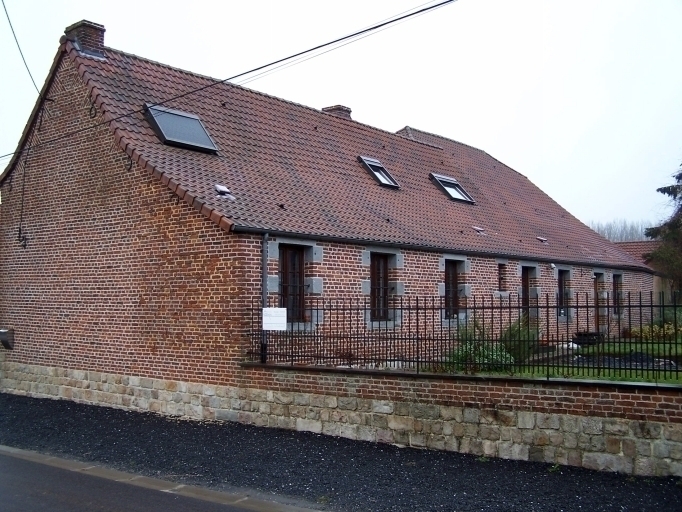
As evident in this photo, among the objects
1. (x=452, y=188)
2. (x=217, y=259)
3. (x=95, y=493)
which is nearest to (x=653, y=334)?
(x=95, y=493)

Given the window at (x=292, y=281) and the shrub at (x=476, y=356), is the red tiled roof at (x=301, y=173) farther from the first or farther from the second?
the shrub at (x=476, y=356)

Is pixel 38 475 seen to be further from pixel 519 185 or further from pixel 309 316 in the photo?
pixel 519 185

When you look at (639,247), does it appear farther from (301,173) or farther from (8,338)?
(8,338)

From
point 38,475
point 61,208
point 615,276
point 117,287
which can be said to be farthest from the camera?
point 615,276

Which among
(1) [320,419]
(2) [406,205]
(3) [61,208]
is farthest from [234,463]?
(2) [406,205]

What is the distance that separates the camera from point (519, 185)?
28797 mm

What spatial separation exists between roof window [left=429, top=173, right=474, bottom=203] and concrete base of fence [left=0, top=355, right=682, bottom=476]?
1166cm

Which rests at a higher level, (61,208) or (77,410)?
(61,208)

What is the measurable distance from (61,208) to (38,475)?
760cm

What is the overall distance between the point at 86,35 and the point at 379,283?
8.44 m

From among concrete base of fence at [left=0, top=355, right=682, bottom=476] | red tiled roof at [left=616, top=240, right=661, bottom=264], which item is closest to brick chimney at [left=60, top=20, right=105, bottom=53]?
concrete base of fence at [left=0, top=355, right=682, bottom=476]

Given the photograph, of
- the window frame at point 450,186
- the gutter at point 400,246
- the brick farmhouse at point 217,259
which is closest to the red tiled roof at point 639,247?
the gutter at point 400,246

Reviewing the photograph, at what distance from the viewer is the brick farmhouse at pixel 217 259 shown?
9.85m

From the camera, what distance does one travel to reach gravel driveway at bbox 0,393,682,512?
297 inches
